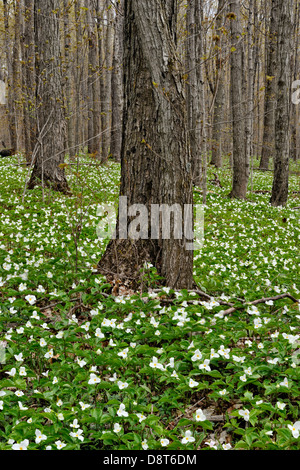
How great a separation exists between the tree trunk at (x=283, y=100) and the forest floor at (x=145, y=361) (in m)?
5.38

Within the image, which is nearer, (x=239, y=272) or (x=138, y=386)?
(x=138, y=386)

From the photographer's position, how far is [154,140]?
12.0 ft

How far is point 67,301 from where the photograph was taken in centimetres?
348

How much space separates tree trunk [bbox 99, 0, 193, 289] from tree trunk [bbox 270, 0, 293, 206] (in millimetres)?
6696

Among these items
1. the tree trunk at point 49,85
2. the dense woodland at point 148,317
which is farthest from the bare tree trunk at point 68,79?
the dense woodland at point 148,317

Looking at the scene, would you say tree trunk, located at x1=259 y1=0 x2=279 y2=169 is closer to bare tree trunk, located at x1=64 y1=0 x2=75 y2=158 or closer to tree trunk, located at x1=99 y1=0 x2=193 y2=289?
bare tree trunk, located at x1=64 y1=0 x2=75 y2=158

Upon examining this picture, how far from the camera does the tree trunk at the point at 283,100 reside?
31.1 feet

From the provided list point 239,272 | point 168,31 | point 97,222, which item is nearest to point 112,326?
point 239,272

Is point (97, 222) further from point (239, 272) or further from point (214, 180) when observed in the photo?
point (214, 180)

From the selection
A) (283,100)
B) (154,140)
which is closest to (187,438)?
(154,140)

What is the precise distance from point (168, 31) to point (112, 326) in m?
2.85

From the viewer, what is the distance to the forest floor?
2.17 metres
